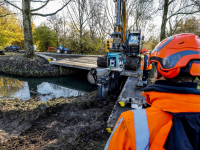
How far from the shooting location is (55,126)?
3.69m

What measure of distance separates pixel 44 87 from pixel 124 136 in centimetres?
864

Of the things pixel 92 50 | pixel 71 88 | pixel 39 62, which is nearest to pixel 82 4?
pixel 92 50

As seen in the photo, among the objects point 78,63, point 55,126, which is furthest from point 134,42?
point 55,126

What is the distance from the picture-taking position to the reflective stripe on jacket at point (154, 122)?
80cm

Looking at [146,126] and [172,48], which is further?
[172,48]

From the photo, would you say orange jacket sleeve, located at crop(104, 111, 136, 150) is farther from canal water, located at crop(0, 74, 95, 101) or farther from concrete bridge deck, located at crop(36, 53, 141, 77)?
concrete bridge deck, located at crop(36, 53, 141, 77)

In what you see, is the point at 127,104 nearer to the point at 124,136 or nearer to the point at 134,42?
the point at 124,136

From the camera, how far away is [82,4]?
74.7 feet

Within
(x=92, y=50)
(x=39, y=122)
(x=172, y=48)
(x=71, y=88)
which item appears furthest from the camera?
(x=92, y=50)

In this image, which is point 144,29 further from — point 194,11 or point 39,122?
point 39,122

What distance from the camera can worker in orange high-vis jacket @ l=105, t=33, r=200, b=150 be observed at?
0.76 meters

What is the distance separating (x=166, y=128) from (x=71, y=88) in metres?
8.45

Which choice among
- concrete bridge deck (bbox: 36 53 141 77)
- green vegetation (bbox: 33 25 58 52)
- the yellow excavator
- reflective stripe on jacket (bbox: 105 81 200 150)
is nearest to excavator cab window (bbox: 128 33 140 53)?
the yellow excavator

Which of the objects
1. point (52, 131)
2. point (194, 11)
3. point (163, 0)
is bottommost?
point (52, 131)
